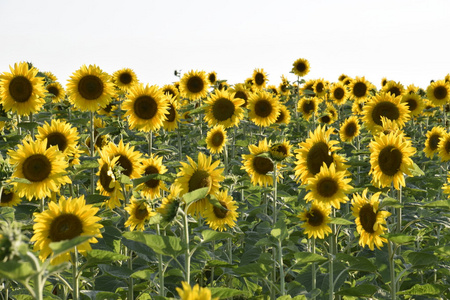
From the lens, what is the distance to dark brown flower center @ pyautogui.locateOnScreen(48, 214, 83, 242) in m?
2.64

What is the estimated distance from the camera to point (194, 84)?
8.76m

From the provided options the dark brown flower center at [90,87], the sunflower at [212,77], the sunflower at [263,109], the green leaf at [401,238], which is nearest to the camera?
the green leaf at [401,238]

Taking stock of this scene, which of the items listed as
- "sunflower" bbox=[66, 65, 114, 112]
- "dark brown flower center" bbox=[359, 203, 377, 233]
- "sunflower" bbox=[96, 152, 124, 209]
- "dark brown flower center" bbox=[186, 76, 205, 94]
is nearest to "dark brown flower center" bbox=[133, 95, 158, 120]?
"sunflower" bbox=[66, 65, 114, 112]

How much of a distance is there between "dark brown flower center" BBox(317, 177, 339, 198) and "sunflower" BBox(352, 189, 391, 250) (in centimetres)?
21

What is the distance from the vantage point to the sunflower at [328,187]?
12.3 ft

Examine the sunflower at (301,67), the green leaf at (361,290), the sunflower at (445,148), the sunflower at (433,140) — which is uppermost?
the sunflower at (301,67)

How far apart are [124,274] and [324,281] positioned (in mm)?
1814

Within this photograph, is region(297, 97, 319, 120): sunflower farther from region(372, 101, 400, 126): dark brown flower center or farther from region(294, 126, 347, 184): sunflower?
region(294, 126, 347, 184): sunflower

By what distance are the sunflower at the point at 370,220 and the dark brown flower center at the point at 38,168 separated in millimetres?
2541

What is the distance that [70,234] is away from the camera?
2.63m

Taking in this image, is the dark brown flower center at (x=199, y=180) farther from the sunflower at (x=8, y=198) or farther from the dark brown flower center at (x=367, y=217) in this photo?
the sunflower at (x=8, y=198)

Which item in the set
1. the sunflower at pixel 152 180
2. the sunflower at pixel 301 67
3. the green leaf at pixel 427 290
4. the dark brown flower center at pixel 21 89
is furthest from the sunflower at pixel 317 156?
the sunflower at pixel 301 67

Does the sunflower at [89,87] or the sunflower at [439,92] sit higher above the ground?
the sunflower at [439,92]

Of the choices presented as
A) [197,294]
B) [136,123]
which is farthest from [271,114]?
[197,294]
